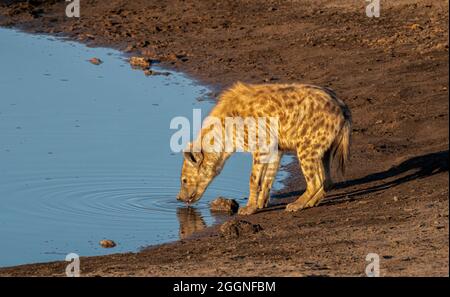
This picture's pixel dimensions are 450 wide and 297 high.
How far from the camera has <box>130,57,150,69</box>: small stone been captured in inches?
861

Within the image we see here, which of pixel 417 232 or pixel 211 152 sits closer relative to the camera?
pixel 417 232

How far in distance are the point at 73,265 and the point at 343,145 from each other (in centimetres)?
319

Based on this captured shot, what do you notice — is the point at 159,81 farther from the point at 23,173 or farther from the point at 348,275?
the point at 348,275

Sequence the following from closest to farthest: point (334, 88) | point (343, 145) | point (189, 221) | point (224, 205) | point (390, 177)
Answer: point (343, 145) < point (189, 221) < point (224, 205) < point (390, 177) < point (334, 88)

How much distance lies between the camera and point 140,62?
865 inches

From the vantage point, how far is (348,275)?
1004cm

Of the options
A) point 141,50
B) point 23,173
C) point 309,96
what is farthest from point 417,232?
point 141,50

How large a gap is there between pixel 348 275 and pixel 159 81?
36.8 feet

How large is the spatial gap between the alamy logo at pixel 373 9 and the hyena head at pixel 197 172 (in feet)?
28.6

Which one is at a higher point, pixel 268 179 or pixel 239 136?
pixel 239 136

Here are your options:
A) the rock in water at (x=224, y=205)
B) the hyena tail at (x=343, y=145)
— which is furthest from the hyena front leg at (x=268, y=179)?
the hyena tail at (x=343, y=145)

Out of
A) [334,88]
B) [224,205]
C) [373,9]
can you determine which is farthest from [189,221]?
[373,9]

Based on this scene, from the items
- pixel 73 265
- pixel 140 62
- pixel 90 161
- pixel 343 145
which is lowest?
pixel 73 265

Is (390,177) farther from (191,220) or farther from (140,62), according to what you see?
(140,62)
